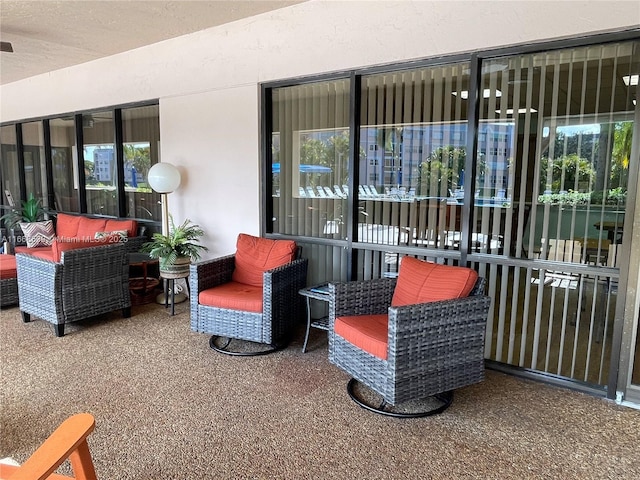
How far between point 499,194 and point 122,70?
454 centimetres

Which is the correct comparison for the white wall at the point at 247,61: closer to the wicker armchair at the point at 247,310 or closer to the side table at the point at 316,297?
the wicker armchair at the point at 247,310

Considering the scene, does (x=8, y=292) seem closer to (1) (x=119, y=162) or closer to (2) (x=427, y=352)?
(1) (x=119, y=162)

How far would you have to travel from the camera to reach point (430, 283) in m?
2.67

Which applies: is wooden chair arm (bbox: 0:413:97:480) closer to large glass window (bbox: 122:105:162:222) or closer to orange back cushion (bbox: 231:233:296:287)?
orange back cushion (bbox: 231:233:296:287)

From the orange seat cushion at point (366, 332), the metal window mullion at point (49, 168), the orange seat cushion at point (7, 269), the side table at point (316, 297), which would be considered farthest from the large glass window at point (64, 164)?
the orange seat cushion at point (366, 332)

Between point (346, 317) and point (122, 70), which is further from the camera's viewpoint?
point (122, 70)

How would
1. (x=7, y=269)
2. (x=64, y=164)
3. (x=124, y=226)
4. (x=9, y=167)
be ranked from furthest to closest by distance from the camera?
(x=9, y=167) < (x=64, y=164) < (x=124, y=226) < (x=7, y=269)

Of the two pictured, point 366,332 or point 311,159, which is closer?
point 366,332

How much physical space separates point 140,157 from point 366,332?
4.15 meters

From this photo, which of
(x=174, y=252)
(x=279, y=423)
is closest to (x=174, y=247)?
(x=174, y=252)

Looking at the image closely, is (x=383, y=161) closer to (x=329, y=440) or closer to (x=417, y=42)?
(x=417, y=42)

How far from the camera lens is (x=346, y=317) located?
109 inches

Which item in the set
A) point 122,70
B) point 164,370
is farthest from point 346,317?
point 122,70

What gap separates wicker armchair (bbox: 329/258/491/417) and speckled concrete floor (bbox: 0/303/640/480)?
6.2 inches
